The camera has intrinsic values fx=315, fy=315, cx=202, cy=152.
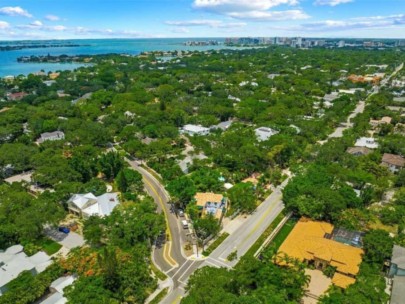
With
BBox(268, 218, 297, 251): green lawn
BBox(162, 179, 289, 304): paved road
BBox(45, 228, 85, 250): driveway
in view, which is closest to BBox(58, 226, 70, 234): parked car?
BBox(45, 228, 85, 250): driveway

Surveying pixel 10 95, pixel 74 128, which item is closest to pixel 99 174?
pixel 74 128

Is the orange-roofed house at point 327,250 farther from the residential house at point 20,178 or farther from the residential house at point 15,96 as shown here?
the residential house at point 15,96

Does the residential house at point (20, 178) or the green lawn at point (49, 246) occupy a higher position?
the green lawn at point (49, 246)

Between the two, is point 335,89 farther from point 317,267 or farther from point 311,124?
point 317,267

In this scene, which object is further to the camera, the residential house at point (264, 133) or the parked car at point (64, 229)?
the residential house at point (264, 133)

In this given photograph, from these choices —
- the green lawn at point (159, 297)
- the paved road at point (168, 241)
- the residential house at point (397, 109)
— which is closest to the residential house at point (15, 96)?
the paved road at point (168, 241)

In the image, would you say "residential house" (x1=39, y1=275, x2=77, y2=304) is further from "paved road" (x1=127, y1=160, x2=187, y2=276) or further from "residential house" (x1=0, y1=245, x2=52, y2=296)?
"paved road" (x1=127, y1=160, x2=187, y2=276)
